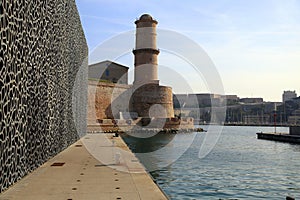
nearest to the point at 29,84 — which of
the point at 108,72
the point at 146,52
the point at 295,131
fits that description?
the point at 295,131

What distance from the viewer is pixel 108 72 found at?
51000 millimetres

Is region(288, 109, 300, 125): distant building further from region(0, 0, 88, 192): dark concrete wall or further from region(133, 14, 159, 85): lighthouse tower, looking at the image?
region(0, 0, 88, 192): dark concrete wall

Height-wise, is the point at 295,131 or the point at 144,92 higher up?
the point at 144,92

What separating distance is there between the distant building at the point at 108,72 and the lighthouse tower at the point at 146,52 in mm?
4182

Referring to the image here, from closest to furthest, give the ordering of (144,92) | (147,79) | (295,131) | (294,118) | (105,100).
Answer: (295,131) → (105,100) → (144,92) → (147,79) → (294,118)

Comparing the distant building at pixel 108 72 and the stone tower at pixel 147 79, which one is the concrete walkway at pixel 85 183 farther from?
the distant building at pixel 108 72

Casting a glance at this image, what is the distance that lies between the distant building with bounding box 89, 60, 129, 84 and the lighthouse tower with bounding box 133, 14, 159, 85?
13.7ft

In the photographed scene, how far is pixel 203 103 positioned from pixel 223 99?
16.5 metres

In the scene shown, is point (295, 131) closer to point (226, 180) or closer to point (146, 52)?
point (146, 52)

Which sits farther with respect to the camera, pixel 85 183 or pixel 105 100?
pixel 105 100

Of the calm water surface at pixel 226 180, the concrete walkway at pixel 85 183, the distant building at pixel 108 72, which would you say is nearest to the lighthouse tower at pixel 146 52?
the distant building at pixel 108 72

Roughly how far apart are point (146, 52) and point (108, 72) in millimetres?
7686

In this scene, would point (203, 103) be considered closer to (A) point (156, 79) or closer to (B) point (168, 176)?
(A) point (156, 79)

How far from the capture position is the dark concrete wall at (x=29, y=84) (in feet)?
18.3
